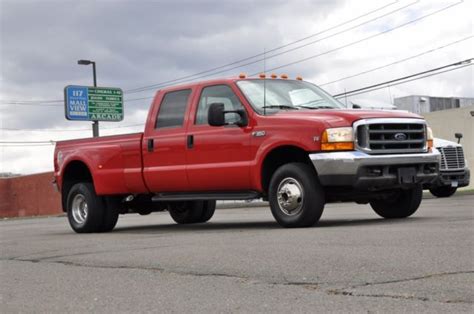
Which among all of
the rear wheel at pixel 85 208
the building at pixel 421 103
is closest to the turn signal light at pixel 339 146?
the rear wheel at pixel 85 208

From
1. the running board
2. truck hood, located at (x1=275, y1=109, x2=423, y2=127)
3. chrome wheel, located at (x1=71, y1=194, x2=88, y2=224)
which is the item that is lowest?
chrome wheel, located at (x1=71, y1=194, x2=88, y2=224)

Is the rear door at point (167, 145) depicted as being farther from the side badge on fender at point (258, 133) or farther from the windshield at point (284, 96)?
the side badge on fender at point (258, 133)

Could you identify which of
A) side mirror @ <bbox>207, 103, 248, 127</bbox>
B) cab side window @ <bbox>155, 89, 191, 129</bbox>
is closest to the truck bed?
cab side window @ <bbox>155, 89, 191, 129</bbox>

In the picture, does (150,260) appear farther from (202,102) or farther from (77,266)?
(202,102)

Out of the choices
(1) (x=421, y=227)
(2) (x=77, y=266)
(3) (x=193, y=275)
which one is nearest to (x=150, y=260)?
(2) (x=77, y=266)

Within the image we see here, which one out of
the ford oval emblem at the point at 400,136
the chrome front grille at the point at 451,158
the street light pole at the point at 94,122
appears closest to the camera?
the ford oval emblem at the point at 400,136

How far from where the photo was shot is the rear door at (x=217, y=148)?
370 inches

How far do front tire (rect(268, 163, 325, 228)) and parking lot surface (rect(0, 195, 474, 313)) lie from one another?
0.22 meters

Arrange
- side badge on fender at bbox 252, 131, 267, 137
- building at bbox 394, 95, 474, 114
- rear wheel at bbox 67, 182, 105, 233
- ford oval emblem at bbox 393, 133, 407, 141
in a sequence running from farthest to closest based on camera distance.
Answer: building at bbox 394, 95, 474, 114
rear wheel at bbox 67, 182, 105, 233
side badge on fender at bbox 252, 131, 267, 137
ford oval emblem at bbox 393, 133, 407, 141

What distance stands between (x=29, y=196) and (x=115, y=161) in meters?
25.5

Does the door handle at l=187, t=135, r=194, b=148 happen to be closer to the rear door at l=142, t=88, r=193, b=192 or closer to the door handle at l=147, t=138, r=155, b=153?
the rear door at l=142, t=88, r=193, b=192

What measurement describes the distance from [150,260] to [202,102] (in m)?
3.75

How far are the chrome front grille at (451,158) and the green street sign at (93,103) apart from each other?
25.0 m

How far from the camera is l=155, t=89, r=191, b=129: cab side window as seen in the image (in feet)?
34.0
